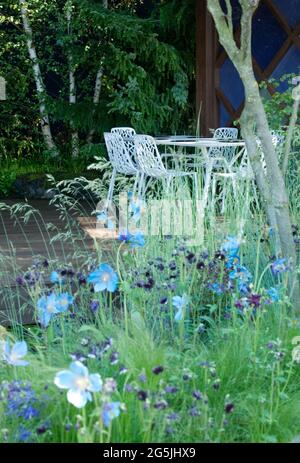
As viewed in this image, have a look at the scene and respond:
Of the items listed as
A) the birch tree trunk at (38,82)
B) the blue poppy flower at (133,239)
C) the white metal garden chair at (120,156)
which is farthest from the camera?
the birch tree trunk at (38,82)

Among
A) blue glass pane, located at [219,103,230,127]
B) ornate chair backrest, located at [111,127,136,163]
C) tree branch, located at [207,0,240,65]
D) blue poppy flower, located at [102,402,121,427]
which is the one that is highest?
blue glass pane, located at [219,103,230,127]

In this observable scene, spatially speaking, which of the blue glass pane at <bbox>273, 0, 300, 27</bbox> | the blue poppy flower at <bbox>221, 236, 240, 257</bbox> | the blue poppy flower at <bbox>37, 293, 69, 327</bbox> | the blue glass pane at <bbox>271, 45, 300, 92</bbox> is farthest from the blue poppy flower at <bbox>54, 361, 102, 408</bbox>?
the blue glass pane at <bbox>273, 0, 300, 27</bbox>

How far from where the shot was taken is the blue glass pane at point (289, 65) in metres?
8.05

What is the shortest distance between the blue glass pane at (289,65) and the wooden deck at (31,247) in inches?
93.1

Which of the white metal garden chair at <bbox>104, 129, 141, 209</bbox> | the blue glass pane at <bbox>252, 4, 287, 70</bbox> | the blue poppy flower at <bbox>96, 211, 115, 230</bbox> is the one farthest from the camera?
the blue glass pane at <bbox>252, 4, 287, 70</bbox>

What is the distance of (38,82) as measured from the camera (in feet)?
32.3

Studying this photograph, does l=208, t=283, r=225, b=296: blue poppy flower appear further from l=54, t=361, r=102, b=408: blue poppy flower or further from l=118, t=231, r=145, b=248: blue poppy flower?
l=54, t=361, r=102, b=408: blue poppy flower

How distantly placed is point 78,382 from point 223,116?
7.12 m

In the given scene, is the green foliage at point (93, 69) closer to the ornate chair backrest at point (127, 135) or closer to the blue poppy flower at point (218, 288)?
the ornate chair backrest at point (127, 135)

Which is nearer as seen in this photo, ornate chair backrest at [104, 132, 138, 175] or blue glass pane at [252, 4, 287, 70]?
ornate chair backrest at [104, 132, 138, 175]

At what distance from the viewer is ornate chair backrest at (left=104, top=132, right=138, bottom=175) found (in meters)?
6.94

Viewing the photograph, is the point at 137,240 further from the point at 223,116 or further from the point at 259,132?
the point at 223,116

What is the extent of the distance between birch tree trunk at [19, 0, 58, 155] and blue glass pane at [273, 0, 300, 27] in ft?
9.77

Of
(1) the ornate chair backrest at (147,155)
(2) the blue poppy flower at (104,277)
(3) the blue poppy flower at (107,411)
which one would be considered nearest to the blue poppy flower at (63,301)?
(2) the blue poppy flower at (104,277)
